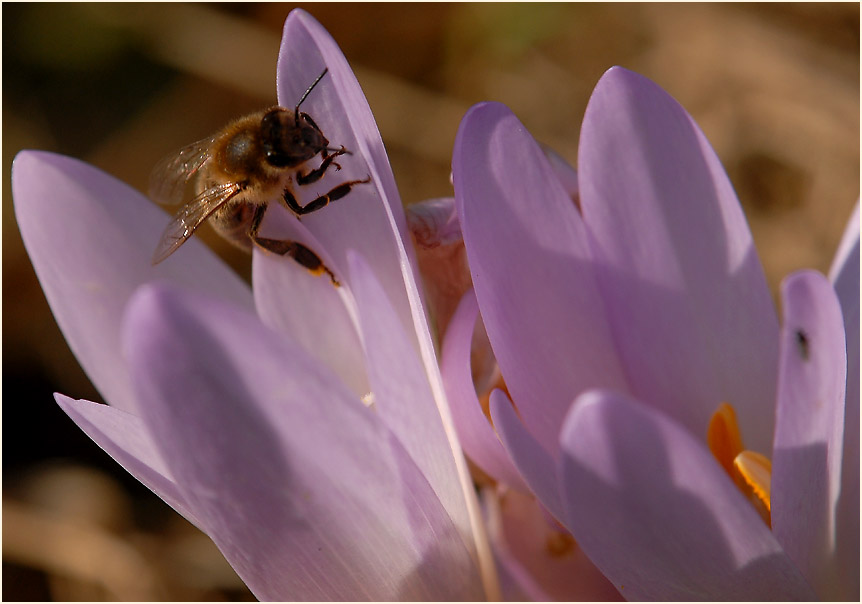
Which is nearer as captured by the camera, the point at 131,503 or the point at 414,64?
the point at 131,503

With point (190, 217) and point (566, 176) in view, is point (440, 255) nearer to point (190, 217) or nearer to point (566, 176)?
point (566, 176)

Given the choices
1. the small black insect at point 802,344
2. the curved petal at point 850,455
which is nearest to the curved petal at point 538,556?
the curved petal at point 850,455

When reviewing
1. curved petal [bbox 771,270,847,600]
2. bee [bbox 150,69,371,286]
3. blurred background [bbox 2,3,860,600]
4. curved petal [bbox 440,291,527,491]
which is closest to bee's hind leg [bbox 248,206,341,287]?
bee [bbox 150,69,371,286]

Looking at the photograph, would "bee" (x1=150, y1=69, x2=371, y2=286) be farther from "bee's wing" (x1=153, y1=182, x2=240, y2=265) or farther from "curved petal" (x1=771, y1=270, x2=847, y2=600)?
"curved petal" (x1=771, y1=270, x2=847, y2=600)

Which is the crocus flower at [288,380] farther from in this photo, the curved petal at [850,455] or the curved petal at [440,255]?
the curved petal at [850,455]

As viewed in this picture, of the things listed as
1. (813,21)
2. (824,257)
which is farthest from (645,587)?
(813,21)

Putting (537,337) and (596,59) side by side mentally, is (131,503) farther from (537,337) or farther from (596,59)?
(596,59)
